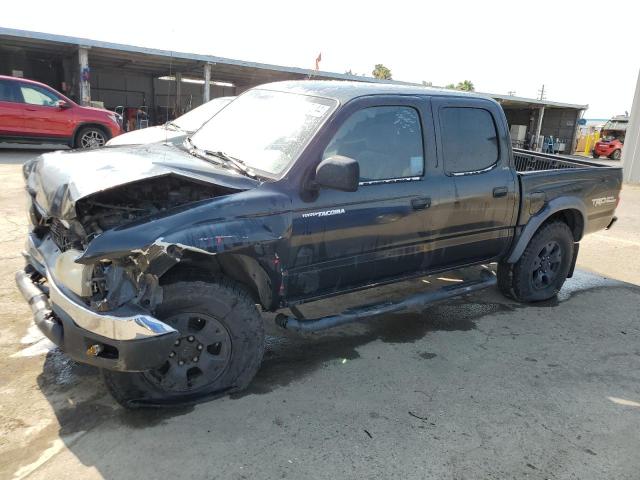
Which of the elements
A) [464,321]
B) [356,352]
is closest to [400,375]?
[356,352]

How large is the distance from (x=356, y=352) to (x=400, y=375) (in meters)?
0.44

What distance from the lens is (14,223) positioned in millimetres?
6598

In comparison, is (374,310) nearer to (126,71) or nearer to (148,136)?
(148,136)

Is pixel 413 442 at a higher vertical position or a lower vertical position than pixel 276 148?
lower

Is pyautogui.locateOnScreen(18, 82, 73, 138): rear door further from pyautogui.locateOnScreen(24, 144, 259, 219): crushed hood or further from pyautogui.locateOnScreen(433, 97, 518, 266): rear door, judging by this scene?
pyautogui.locateOnScreen(433, 97, 518, 266): rear door

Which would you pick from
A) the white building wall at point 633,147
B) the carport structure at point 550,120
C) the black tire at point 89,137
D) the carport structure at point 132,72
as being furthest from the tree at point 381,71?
the black tire at point 89,137

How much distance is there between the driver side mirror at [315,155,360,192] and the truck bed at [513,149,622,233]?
2145 millimetres

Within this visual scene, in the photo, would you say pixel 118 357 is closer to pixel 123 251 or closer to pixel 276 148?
pixel 123 251

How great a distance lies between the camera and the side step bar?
328 cm

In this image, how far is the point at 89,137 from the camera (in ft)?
43.8

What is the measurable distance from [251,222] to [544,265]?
334 centimetres

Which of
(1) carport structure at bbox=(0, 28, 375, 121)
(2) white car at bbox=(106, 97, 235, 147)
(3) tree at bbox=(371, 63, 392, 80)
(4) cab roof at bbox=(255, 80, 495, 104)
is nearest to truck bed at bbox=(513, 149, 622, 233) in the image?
(4) cab roof at bbox=(255, 80, 495, 104)

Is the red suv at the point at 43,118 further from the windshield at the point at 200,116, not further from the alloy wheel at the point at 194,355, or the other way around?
Result: the alloy wheel at the point at 194,355

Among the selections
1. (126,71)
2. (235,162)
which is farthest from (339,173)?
(126,71)
